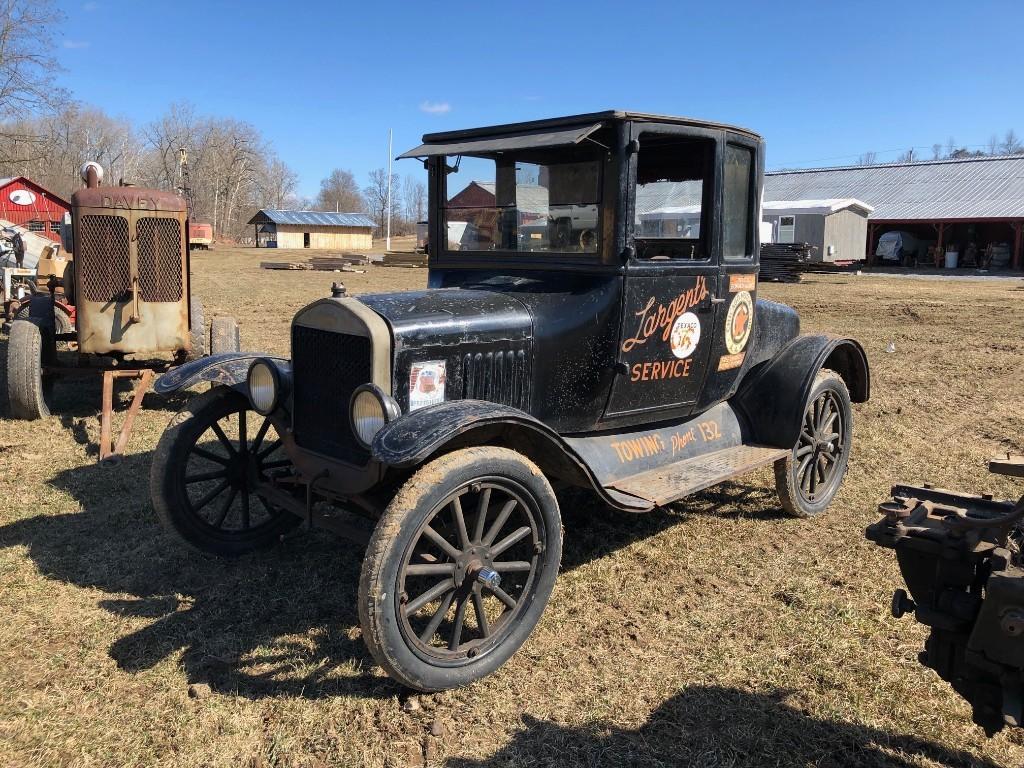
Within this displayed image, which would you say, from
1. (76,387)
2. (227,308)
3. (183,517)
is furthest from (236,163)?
(183,517)

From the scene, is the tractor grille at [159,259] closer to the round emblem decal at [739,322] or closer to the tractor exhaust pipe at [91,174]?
the tractor exhaust pipe at [91,174]

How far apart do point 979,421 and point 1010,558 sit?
5439mm

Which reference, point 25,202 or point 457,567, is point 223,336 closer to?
point 457,567

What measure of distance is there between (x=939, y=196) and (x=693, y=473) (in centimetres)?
3340

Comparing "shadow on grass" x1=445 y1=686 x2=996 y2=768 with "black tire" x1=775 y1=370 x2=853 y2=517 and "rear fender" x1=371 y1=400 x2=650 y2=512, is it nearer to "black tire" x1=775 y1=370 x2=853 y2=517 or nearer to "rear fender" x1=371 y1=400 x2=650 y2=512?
"rear fender" x1=371 y1=400 x2=650 y2=512

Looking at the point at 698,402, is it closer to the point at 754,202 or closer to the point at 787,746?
the point at 754,202

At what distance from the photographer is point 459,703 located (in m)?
2.83

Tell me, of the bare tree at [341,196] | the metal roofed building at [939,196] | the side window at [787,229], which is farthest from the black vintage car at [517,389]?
the bare tree at [341,196]

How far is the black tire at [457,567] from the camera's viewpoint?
2.67m

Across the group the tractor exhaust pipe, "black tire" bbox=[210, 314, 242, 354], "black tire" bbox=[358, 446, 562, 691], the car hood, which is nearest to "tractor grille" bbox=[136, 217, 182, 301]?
"black tire" bbox=[210, 314, 242, 354]

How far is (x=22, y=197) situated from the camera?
37156mm

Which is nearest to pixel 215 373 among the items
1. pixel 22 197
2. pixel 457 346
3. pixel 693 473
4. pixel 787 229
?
pixel 457 346

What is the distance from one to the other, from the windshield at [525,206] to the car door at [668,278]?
0.25 meters

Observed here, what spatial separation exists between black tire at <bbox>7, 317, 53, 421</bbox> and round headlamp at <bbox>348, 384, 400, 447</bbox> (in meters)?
4.33
